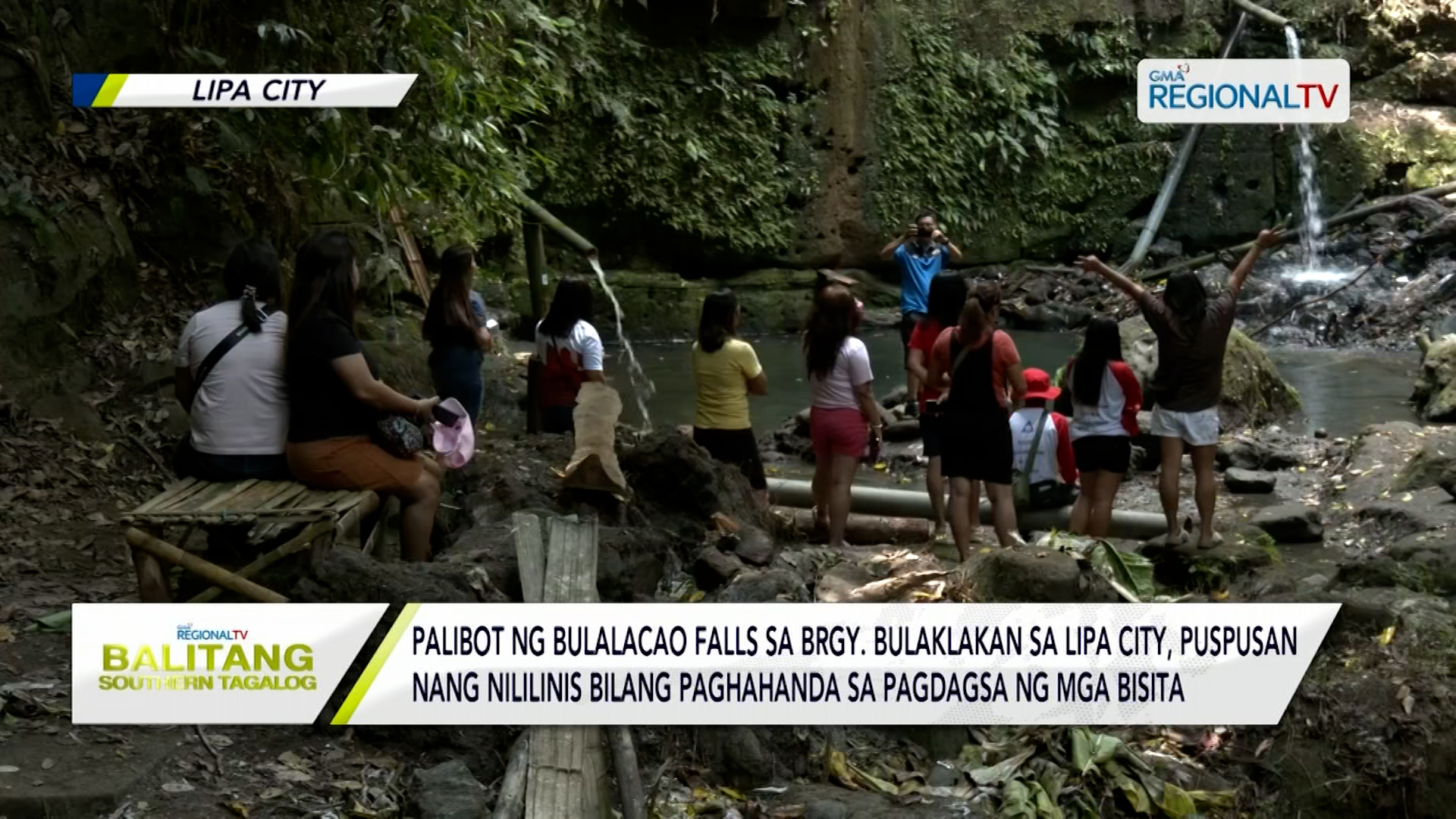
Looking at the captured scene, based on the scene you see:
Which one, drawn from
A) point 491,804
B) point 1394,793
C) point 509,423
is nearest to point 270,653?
point 491,804

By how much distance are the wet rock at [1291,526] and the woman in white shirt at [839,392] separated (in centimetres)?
222

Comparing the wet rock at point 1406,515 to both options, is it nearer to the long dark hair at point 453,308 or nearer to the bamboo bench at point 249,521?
the long dark hair at point 453,308

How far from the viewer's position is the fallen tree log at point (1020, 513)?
26.2 feet

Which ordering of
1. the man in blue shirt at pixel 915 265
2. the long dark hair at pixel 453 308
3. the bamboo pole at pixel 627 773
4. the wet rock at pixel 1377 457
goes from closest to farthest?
the bamboo pole at pixel 627 773, the long dark hair at pixel 453 308, the wet rock at pixel 1377 457, the man in blue shirt at pixel 915 265

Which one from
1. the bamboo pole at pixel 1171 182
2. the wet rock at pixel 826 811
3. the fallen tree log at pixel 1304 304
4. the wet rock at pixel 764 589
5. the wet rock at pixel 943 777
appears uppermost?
the bamboo pole at pixel 1171 182

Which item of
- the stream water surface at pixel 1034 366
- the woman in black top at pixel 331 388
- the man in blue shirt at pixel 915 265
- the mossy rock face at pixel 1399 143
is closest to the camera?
the woman in black top at pixel 331 388

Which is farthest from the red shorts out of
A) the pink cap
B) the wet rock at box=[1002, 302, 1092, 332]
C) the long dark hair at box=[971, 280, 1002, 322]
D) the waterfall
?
the waterfall

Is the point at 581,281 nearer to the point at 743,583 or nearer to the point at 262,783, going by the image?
the point at 743,583

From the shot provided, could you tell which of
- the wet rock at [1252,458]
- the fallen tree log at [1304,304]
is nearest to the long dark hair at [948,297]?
the wet rock at [1252,458]

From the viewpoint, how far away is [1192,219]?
2153cm

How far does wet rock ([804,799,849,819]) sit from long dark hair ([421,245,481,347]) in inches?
131

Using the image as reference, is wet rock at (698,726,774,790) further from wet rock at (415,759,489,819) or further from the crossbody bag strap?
the crossbody bag strap

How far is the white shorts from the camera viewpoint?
7477 millimetres

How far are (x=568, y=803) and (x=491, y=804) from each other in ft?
0.84
